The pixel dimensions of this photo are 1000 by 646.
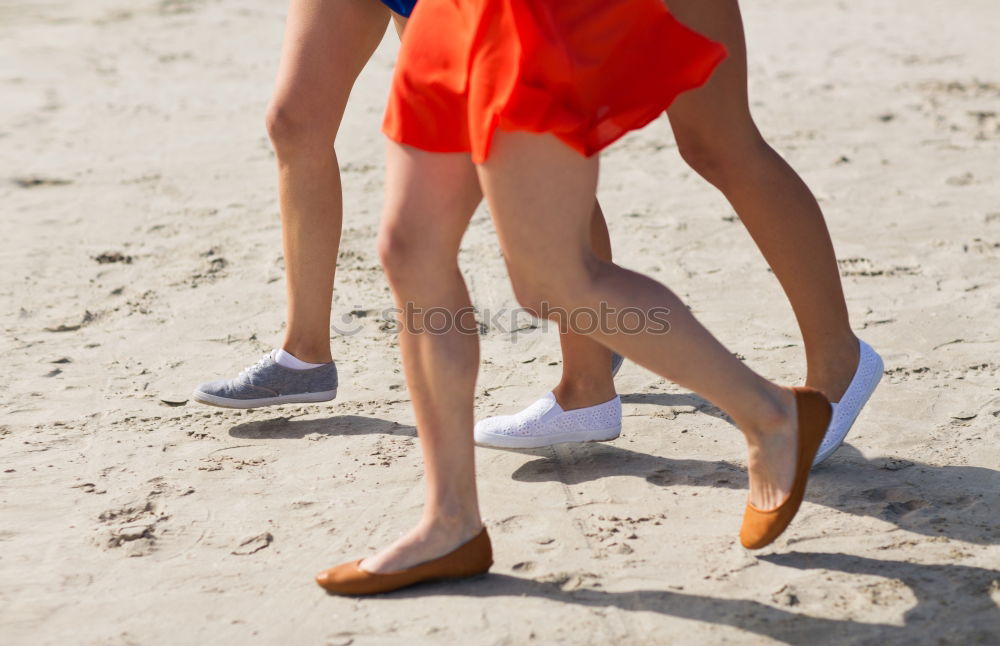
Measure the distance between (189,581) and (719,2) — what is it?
5.31ft

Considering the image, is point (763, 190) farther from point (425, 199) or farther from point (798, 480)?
point (425, 199)

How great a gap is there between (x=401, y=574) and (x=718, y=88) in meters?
1.22

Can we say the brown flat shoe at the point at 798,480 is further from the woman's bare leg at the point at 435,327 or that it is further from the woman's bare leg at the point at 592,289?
the woman's bare leg at the point at 435,327

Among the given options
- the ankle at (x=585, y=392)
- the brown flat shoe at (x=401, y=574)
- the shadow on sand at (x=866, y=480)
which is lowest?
the brown flat shoe at (x=401, y=574)

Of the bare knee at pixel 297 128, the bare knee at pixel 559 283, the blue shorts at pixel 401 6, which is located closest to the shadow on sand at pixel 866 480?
the bare knee at pixel 559 283

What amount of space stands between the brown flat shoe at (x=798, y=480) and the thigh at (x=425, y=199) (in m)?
0.77

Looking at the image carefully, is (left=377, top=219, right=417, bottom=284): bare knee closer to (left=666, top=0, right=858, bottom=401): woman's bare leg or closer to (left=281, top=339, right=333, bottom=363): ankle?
(left=666, top=0, right=858, bottom=401): woman's bare leg

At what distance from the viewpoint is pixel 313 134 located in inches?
116

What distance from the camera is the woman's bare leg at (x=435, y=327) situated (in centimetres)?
210

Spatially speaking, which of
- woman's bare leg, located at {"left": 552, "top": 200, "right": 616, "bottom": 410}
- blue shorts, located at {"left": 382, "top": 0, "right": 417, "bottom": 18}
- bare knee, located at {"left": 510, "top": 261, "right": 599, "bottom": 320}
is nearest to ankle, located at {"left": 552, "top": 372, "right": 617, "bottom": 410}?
woman's bare leg, located at {"left": 552, "top": 200, "right": 616, "bottom": 410}

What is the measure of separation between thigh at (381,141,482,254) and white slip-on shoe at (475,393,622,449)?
865 mm

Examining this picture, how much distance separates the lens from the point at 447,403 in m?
2.17

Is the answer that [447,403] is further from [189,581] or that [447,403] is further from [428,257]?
[189,581]

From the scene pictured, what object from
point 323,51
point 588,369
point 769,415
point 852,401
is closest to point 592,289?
point 769,415
